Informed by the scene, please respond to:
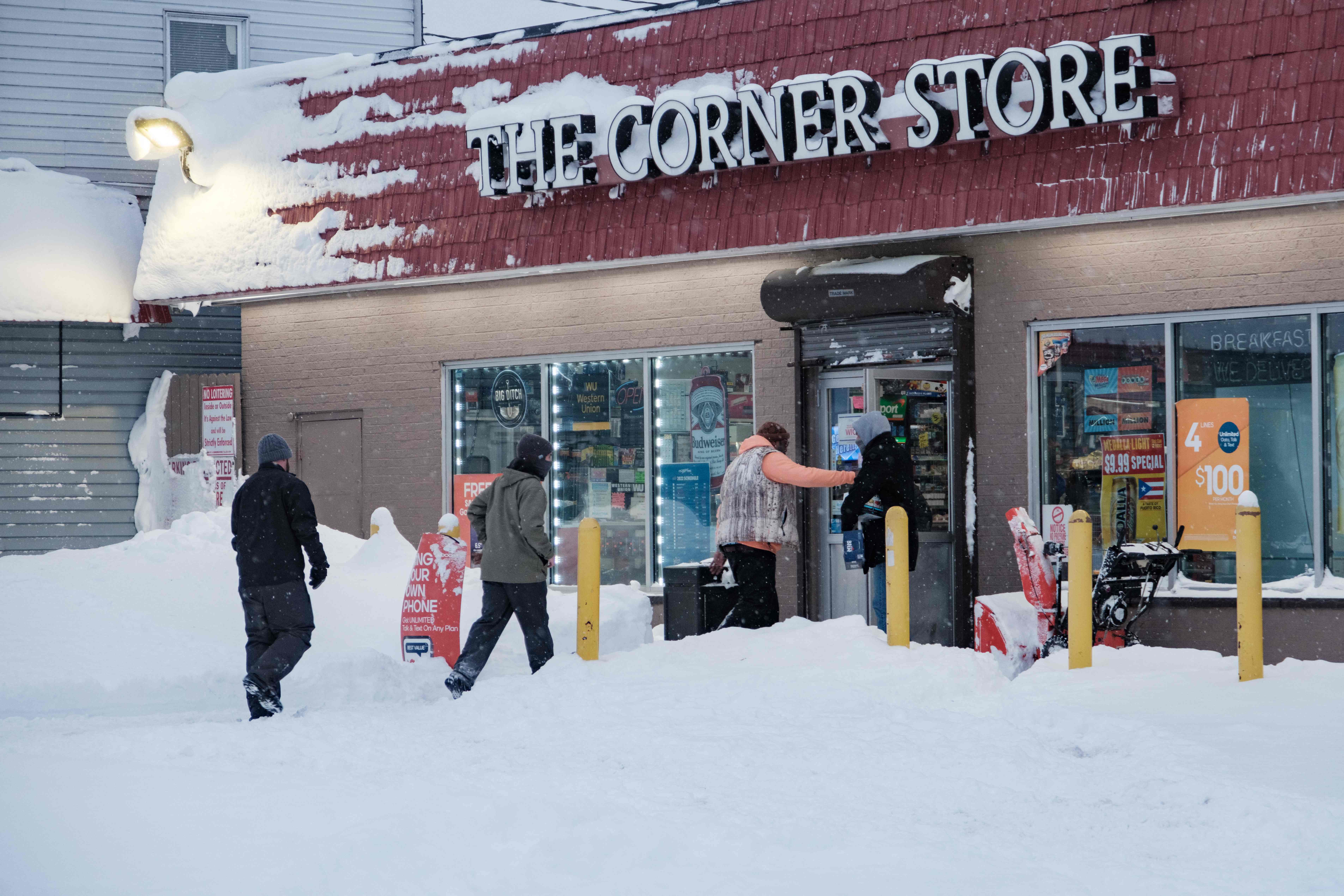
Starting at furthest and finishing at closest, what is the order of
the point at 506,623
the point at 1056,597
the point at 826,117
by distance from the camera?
the point at 826,117
the point at 1056,597
the point at 506,623

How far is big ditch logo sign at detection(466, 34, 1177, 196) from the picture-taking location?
9438 millimetres

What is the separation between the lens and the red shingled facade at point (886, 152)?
30.0ft

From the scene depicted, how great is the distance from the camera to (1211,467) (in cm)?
988

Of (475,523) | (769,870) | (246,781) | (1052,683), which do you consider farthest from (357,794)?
(1052,683)

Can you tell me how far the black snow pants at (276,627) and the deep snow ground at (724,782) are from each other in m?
0.35

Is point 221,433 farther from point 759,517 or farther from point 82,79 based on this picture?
point 759,517

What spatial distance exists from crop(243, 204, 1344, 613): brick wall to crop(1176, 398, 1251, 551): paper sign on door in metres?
0.80

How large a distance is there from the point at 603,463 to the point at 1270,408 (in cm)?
591

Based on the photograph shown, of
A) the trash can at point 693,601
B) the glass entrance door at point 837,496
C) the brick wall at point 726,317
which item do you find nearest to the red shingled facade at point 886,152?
the brick wall at point 726,317

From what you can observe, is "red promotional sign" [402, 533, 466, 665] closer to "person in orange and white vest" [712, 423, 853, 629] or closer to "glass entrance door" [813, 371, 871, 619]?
"person in orange and white vest" [712, 423, 853, 629]

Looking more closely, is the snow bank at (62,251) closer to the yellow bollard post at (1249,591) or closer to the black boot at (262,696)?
the black boot at (262,696)

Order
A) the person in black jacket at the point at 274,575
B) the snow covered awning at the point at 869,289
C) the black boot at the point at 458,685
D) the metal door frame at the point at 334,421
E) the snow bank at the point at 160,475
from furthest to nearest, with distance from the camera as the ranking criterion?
the snow bank at the point at 160,475
the metal door frame at the point at 334,421
the snow covered awning at the point at 869,289
the black boot at the point at 458,685
the person in black jacket at the point at 274,575

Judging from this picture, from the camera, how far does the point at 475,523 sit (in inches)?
341

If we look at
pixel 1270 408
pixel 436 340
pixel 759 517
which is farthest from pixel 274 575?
pixel 1270 408
